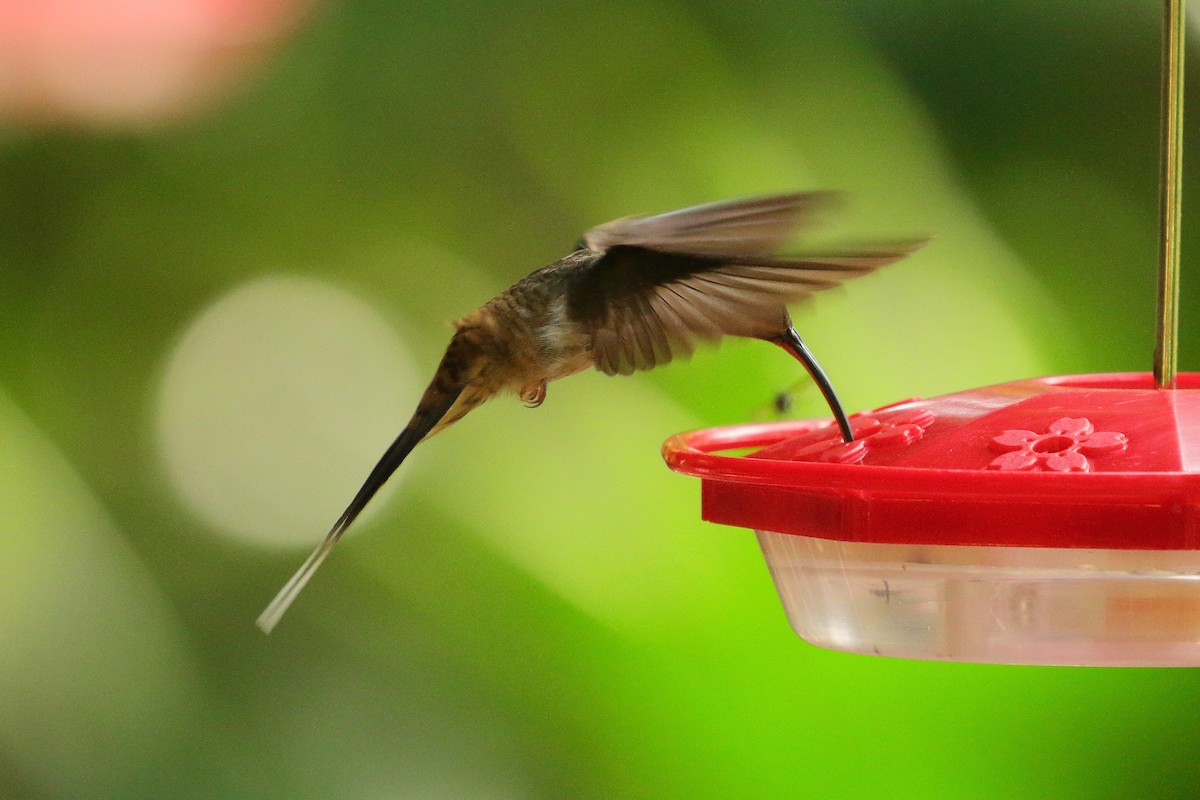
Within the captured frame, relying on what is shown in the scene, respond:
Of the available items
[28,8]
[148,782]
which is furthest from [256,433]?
[28,8]

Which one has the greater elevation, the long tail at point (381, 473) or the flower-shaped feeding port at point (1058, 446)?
the flower-shaped feeding port at point (1058, 446)

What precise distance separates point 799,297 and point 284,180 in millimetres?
1983

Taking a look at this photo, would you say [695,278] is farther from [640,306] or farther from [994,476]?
[994,476]

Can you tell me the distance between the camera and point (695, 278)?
51.3 inches

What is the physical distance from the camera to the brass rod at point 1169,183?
1.04 meters

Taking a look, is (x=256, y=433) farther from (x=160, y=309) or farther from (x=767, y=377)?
(x=767, y=377)

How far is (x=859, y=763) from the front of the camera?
2588 millimetres

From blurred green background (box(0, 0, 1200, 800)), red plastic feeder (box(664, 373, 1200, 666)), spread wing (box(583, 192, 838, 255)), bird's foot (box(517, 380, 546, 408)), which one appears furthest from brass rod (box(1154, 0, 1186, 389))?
blurred green background (box(0, 0, 1200, 800))

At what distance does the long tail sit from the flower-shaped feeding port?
0.76 meters

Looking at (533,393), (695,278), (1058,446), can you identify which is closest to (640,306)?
(695,278)

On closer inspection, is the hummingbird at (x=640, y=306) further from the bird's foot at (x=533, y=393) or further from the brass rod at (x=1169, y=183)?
the brass rod at (x=1169, y=183)

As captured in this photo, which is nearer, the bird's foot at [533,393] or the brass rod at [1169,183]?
the brass rod at [1169,183]

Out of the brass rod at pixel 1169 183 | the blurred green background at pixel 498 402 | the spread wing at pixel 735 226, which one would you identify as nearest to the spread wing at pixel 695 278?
the spread wing at pixel 735 226

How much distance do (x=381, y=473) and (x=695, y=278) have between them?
47cm
